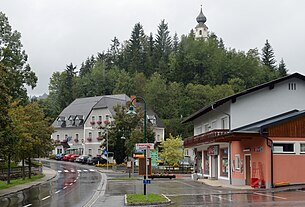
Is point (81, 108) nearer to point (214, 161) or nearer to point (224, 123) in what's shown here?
point (214, 161)

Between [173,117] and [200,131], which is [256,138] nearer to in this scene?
[200,131]

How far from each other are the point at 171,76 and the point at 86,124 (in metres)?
34.4

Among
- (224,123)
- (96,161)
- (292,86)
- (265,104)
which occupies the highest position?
(292,86)

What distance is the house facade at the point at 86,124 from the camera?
93.4 metres

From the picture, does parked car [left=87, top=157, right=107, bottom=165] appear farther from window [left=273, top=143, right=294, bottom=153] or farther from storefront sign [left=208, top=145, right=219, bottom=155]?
window [left=273, top=143, right=294, bottom=153]

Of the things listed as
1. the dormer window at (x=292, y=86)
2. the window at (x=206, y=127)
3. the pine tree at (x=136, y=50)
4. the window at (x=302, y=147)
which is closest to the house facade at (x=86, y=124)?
the pine tree at (x=136, y=50)

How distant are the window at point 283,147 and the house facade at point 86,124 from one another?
182 feet

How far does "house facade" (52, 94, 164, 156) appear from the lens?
307 feet

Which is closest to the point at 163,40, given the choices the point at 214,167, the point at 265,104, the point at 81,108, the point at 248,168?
the point at 81,108

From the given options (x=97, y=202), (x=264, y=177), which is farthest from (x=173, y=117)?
(x=97, y=202)

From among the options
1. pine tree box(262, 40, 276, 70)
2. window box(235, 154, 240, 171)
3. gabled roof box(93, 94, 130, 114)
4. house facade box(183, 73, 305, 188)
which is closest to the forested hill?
pine tree box(262, 40, 276, 70)

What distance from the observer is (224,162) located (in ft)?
135

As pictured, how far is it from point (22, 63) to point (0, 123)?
93.7 feet

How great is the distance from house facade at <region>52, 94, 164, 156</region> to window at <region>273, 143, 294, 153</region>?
55462 mm
